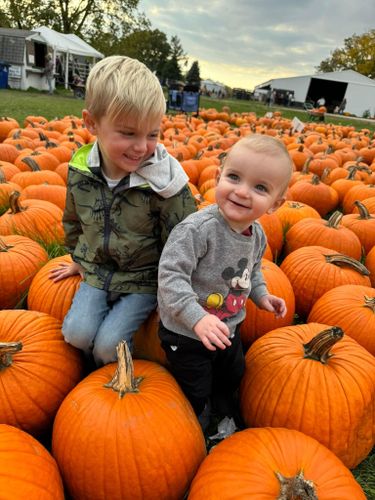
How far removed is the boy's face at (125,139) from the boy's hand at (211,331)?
0.85 metres

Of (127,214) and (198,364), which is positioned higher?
(127,214)

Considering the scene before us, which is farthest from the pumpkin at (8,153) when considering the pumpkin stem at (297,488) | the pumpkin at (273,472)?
the pumpkin stem at (297,488)

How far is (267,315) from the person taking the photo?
258 cm

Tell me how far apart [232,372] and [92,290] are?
2.84 ft

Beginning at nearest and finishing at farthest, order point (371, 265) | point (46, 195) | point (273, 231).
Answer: point (371, 265) → point (273, 231) → point (46, 195)

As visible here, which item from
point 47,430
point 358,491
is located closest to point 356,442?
point 358,491

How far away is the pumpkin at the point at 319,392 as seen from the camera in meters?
1.88

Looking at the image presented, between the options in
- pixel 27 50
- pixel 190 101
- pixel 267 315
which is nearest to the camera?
pixel 267 315

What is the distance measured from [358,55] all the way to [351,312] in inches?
2753

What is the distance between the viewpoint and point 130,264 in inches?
89.6

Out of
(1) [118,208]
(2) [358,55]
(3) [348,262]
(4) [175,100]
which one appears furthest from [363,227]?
(2) [358,55]

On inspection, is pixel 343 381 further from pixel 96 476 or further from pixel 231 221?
pixel 96 476

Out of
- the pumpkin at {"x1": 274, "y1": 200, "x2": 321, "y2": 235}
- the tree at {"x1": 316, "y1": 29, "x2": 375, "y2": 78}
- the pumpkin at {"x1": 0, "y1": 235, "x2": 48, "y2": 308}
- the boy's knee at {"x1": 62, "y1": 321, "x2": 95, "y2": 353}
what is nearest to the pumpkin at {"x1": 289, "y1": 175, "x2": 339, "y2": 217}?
the pumpkin at {"x1": 274, "y1": 200, "x2": 321, "y2": 235}

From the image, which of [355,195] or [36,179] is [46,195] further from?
[355,195]
